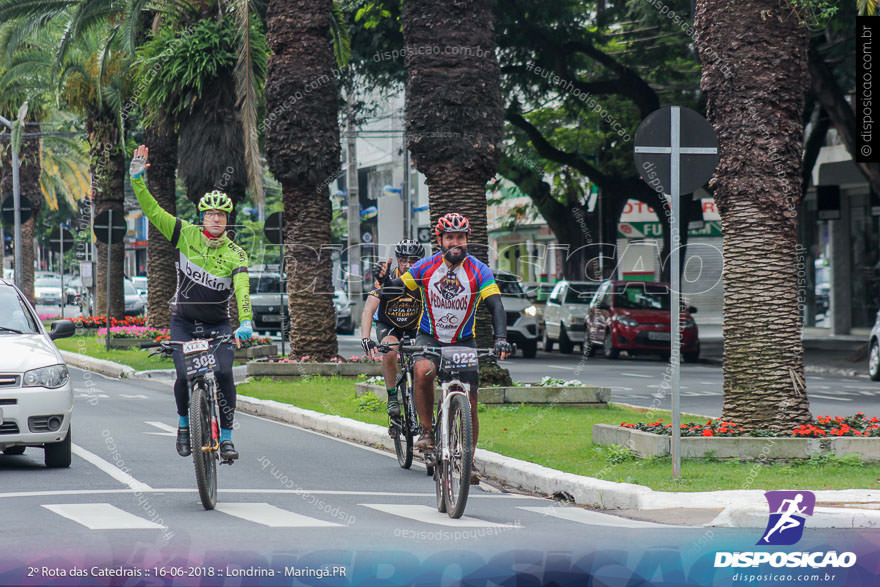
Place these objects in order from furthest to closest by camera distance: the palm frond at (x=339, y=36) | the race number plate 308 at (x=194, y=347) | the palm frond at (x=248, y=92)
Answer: the palm frond at (x=339, y=36) < the palm frond at (x=248, y=92) < the race number plate 308 at (x=194, y=347)

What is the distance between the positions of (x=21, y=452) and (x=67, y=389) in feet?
5.06

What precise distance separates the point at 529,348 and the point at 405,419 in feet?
66.1

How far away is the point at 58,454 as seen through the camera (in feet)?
37.0

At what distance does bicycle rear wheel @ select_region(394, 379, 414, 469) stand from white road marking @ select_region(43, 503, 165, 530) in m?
3.02

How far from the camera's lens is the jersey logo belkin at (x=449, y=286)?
9.74 meters

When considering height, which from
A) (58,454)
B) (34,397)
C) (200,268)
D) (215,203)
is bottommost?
(58,454)

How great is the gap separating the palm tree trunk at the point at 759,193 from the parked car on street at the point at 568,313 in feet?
70.1

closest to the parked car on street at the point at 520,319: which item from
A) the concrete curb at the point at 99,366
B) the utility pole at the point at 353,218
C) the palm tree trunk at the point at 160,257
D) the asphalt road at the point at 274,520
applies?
the palm tree trunk at the point at 160,257

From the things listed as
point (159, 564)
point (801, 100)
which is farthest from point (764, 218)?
point (159, 564)

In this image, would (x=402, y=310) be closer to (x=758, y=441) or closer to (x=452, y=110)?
(x=758, y=441)

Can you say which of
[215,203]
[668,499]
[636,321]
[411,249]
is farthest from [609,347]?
[215,203]

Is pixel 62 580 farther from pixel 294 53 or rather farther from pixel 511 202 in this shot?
pixel 511 202

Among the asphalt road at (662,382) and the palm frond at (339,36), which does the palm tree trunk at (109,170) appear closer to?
the asphalt road at (662,382)

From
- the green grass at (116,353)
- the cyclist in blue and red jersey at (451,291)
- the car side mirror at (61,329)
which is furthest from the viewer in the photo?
the green grass at (116,353)
